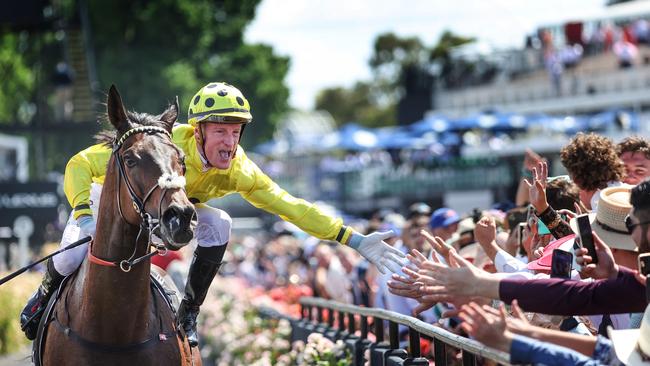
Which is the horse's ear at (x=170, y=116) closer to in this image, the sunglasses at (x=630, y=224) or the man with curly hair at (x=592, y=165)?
the man with curly hair at (x=592, y=165)

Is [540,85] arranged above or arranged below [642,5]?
below

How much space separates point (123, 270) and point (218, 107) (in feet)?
3.61

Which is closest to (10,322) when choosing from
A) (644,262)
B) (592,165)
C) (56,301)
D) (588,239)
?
(56,301)

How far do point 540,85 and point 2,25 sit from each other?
22.4 m

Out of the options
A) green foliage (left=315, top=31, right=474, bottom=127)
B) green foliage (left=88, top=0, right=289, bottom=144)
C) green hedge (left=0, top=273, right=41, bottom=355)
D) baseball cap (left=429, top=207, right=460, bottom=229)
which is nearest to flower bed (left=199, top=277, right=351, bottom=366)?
baseball cap (left=429, top=207, right=460, bottom=229)

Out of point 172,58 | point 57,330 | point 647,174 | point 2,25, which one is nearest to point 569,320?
point 647,174

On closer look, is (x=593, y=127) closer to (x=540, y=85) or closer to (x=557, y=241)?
(x=540, y=85)

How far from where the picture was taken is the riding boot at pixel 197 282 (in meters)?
6.64

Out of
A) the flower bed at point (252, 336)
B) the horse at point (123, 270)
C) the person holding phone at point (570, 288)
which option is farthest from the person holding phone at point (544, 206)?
the flower bed at point (252, 336)

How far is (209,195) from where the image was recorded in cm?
667

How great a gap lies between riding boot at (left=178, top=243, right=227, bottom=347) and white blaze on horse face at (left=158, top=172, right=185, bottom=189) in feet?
4.19

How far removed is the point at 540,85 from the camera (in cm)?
4047

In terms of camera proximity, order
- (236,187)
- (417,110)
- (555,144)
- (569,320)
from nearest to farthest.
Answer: (569,320), (236,187), (555,144), (417,110)

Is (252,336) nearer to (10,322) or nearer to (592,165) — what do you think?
(592,165)
